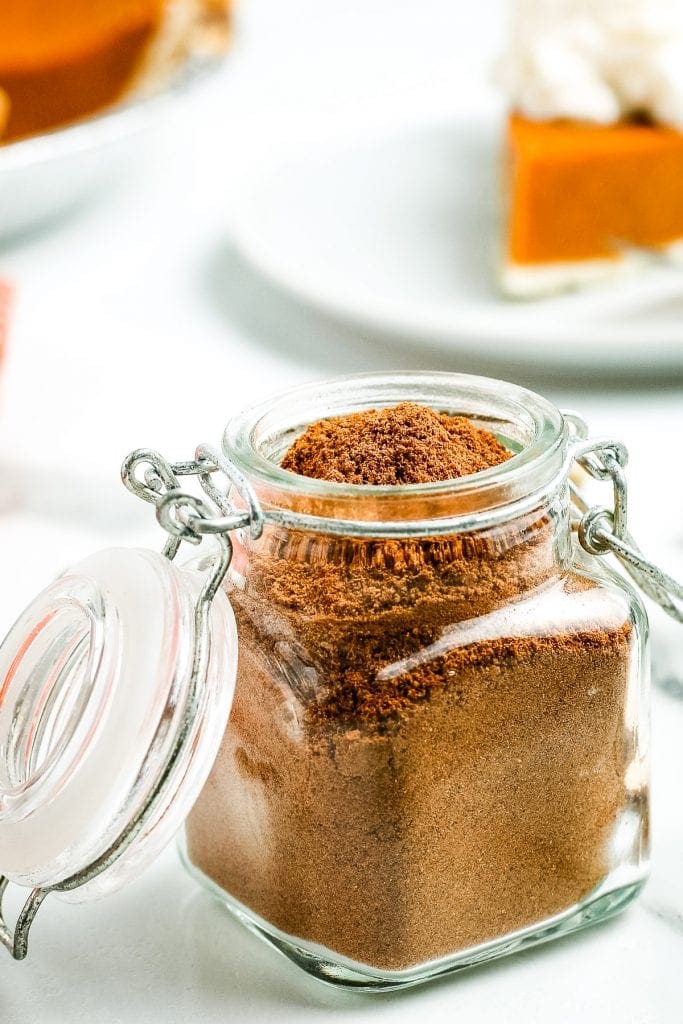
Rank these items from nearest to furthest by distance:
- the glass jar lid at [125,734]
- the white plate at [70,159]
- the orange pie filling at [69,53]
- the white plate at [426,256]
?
the glass jar lid at [125,734]
the white plate at [426,256]
the white plate at [70,159]
the orange pie filling at [69,53]

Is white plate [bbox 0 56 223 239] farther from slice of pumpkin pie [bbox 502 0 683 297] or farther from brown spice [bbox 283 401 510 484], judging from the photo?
brown spice [bbox 283 401 510 484]

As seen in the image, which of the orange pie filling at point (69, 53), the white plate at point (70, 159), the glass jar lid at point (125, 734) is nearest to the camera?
the glass jar lid at point (125, 734)

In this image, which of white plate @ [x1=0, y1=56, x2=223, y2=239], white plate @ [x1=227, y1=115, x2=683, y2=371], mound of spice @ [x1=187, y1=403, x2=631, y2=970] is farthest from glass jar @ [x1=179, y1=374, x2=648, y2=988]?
white plate @ [x1=0, y1=56, x2=223, y2=239]

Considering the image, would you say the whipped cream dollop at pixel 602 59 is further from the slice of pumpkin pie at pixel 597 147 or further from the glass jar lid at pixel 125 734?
the glass jar lid at pixel 125 734

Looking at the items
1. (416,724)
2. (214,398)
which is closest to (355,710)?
(416,724)

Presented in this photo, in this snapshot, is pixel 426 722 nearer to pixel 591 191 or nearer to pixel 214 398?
pixel 214 398

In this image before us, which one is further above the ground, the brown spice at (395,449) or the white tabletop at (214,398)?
the brown spice at (395,449)

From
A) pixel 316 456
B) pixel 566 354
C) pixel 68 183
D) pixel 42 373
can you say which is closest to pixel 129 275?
pixel 68 183

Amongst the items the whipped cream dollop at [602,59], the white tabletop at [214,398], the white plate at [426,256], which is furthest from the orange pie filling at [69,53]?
the whipped cream dollop at [602,59]
